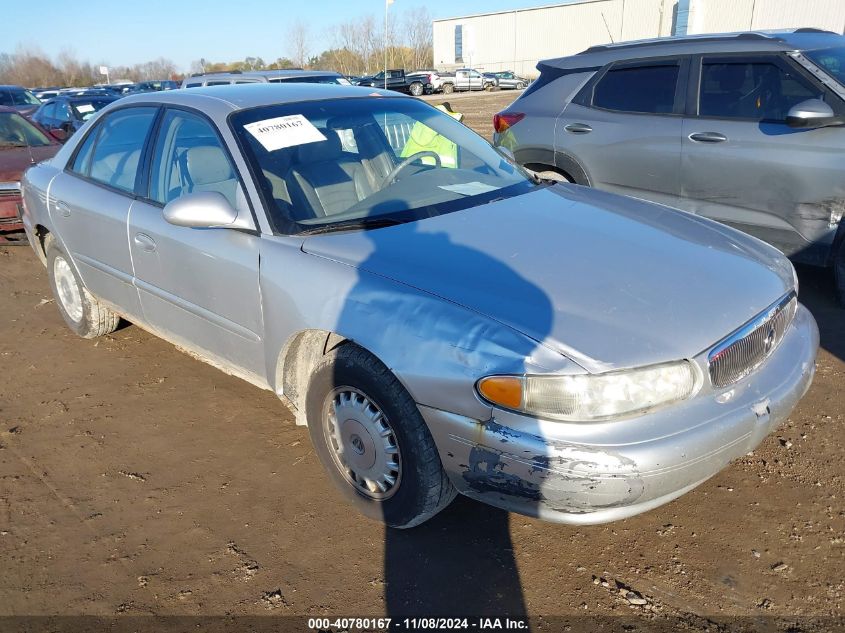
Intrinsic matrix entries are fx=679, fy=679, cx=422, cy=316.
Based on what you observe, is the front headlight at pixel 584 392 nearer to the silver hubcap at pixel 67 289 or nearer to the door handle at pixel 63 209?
the door handle at pixel 63 209

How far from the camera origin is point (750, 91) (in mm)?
4938

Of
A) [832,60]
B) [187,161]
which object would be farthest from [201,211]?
[832,60]

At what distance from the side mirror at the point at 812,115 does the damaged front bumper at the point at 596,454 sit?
9.36 feet

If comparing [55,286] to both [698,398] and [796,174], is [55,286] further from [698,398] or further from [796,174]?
[796,174]

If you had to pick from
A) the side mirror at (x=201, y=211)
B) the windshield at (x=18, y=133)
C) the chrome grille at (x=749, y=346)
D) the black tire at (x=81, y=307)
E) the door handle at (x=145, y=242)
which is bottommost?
the black tire at (x=81, y=307)

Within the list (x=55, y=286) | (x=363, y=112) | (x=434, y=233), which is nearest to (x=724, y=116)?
(x=363, y=112)

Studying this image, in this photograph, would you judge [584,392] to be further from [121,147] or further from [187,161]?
[121,147]

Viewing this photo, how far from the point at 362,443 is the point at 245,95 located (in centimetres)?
195

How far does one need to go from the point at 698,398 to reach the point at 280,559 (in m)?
1.66

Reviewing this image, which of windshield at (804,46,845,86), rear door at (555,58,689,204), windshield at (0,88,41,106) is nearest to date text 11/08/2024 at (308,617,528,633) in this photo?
rear door at (555,58,689,204)

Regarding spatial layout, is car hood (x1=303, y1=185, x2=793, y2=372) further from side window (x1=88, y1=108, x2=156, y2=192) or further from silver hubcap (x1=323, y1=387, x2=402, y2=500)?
side window (x1=88, y1=108, x2=156, y2=192)

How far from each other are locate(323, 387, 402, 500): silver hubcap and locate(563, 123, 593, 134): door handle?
153 inches

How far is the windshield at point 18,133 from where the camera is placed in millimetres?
8312

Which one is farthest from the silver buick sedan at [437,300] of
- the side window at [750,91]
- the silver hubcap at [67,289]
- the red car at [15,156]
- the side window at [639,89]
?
the red car at [15,156]
